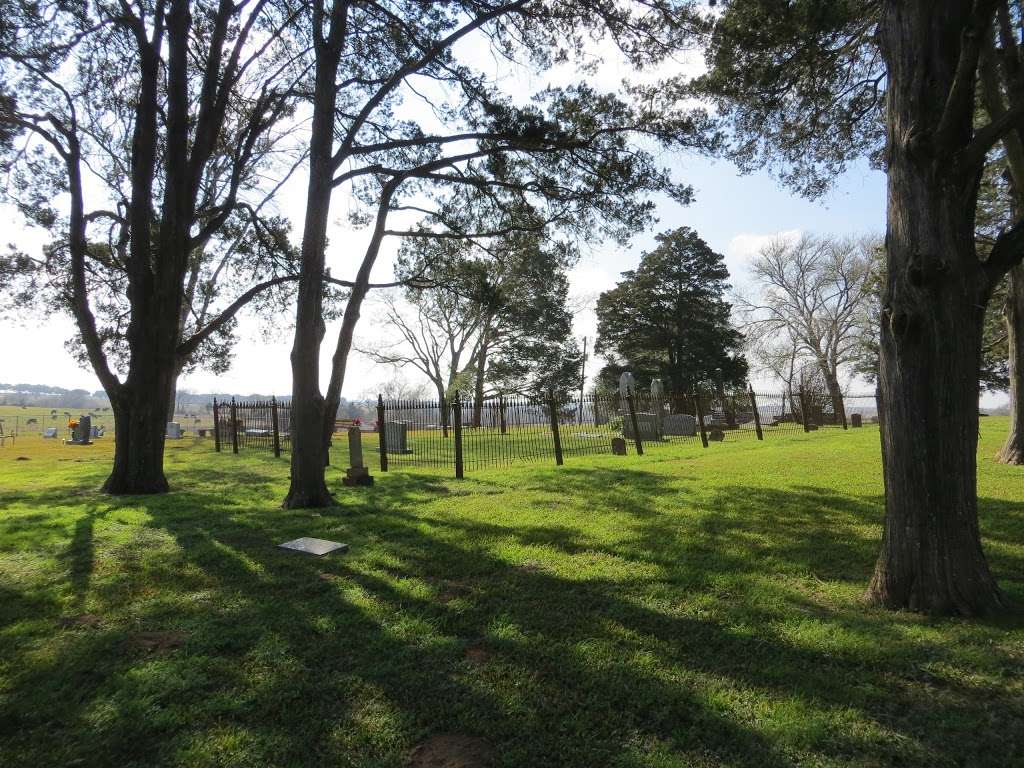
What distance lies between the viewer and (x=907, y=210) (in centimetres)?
368

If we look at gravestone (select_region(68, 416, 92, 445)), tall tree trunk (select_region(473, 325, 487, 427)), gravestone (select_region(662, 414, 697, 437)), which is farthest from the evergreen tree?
gravestone (select_region(68, 416, 92, 445))

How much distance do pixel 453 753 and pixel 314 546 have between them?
386 centimetres

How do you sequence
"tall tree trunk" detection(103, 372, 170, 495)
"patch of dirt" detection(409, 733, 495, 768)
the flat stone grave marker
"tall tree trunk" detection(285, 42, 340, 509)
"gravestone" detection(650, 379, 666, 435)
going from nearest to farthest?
"patch of dirt" detection(409, 733, 495, 768), the flat stone grave marker, "tall tree trunk" detection(285, 42, 340, 509), "tall tree trunk" detection(103, 372, 170, 495), "gravestone" detection(650, 379, 666, 435)

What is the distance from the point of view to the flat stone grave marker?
18.2 feet

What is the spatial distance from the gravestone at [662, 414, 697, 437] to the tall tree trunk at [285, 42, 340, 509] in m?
14.8

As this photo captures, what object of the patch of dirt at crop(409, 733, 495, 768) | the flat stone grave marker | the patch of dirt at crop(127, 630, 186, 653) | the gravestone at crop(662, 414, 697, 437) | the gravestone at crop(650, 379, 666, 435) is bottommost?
the patch of dirt at crop(409, 733, 495, 768)

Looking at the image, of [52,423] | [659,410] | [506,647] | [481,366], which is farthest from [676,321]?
[52,423]

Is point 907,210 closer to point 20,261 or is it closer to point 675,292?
point 20,261

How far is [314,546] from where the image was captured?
18.7 ft

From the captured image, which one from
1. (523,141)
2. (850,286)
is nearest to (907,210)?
(523,141)

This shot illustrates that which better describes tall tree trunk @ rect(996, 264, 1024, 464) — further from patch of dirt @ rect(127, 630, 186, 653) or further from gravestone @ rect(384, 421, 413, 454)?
gravestone @ rect(384, 421, 413, 454)

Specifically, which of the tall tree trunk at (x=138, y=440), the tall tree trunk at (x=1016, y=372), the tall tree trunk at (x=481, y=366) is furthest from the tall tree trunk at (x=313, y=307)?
the tall tree trunk at (x=481, y=366)

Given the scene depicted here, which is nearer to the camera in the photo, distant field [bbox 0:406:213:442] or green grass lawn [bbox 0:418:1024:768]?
green grass lawn [bbox 0:418:1024:768]

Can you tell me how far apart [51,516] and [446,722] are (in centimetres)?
807
